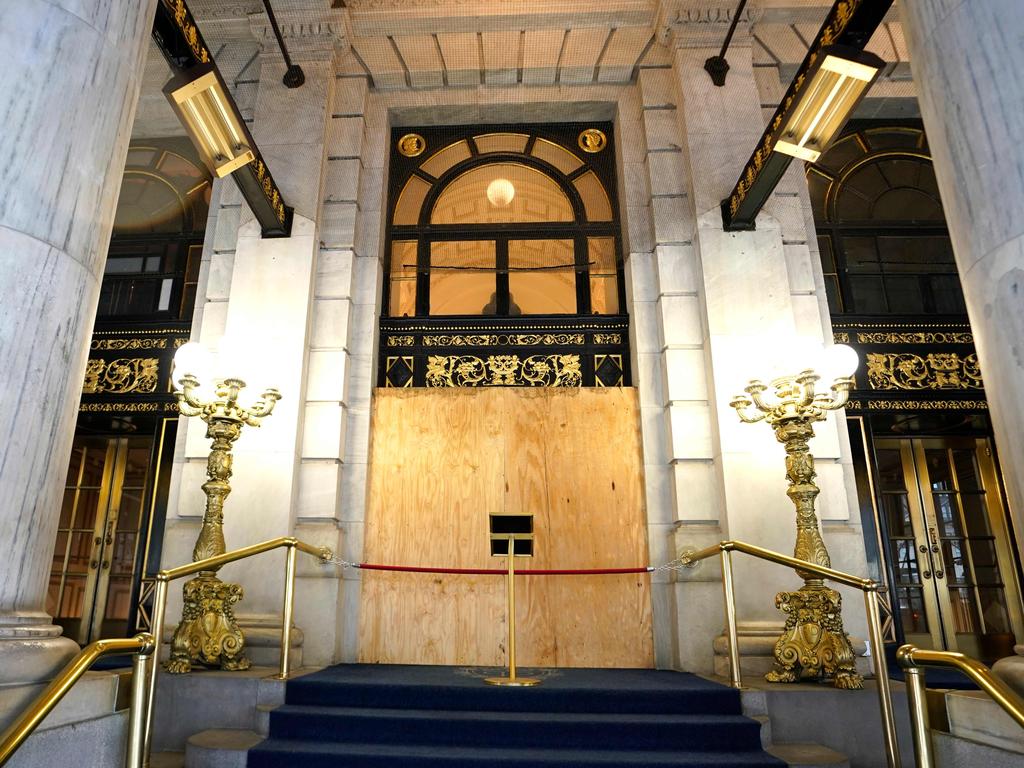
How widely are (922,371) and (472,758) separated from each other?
21.1 feet

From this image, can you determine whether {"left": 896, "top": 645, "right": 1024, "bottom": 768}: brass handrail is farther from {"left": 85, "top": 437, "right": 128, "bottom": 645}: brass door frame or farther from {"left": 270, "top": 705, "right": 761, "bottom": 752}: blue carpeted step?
{"left": 85, "top": 437, "right": 128, "bottom": 645}: brass door frame

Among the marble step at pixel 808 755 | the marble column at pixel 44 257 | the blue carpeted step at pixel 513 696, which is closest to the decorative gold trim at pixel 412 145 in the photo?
the marble column at pixel 44 257

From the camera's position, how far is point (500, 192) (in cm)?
885

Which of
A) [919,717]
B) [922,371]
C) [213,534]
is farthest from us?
[922,371]

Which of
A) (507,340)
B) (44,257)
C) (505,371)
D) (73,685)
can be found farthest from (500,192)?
(73,685)

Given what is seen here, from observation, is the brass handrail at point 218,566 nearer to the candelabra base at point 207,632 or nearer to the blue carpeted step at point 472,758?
the candelabra base at point 207,632

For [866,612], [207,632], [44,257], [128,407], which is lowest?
[207,632]

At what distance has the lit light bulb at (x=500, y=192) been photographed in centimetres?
879

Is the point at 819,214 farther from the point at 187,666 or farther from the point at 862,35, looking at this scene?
the point at 187,666

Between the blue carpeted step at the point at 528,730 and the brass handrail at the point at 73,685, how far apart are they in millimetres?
1329

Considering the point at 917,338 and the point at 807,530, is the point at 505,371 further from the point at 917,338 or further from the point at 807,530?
the point at 917,338

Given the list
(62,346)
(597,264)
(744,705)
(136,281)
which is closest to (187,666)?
(62,346)

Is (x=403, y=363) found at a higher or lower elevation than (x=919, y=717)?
higher

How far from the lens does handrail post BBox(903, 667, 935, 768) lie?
3.18m
